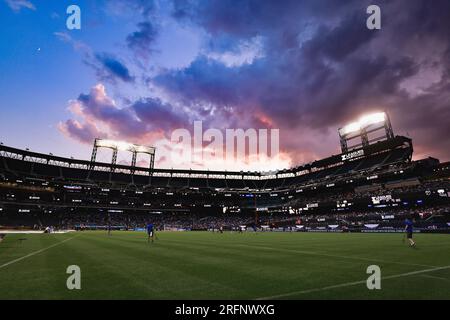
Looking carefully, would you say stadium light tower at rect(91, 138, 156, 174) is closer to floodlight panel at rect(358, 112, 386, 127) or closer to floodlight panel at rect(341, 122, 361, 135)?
floodlight panel at rect(341, 122, 361, 135)

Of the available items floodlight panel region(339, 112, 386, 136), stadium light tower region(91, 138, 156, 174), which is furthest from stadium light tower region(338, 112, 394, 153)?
stadium light tower region(91, 138, 156, 174)

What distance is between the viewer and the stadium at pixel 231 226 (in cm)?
829

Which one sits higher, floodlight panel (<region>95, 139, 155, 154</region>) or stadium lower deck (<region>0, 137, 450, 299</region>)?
floodlight panel (<region>95, 139, 155, 154</region>)

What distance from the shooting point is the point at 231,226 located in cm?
9000

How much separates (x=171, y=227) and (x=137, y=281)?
83782 mm

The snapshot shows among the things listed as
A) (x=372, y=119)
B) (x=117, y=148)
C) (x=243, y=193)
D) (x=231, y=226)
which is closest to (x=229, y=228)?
(x=231, y=226)

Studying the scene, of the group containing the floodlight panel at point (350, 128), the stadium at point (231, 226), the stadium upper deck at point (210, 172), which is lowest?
the stadium at point (231, 226)

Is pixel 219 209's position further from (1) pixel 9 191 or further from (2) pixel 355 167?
(1) pixel 9 191

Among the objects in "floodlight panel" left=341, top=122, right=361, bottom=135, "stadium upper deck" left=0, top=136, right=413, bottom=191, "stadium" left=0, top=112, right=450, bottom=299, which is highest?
"floodlight panel" left=341, top=122, right=361, bottom=135

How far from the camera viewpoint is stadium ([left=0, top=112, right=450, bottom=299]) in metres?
8.29

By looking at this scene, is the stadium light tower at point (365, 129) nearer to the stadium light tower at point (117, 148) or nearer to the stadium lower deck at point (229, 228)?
the stadium lower deck at point (229, 228)

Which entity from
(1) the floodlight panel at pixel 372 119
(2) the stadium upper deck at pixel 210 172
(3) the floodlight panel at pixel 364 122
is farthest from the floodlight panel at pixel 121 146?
(1) the floodlight panel at pixel 372 119

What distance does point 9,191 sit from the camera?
278 ft

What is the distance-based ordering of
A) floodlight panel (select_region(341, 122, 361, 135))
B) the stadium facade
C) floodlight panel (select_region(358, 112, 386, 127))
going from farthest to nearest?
1. floodlight panel (select_region(341, 122, 361, 135))
2. floodlight panel (select_region(358, 112, 386, 127))
3. the stadium facade
